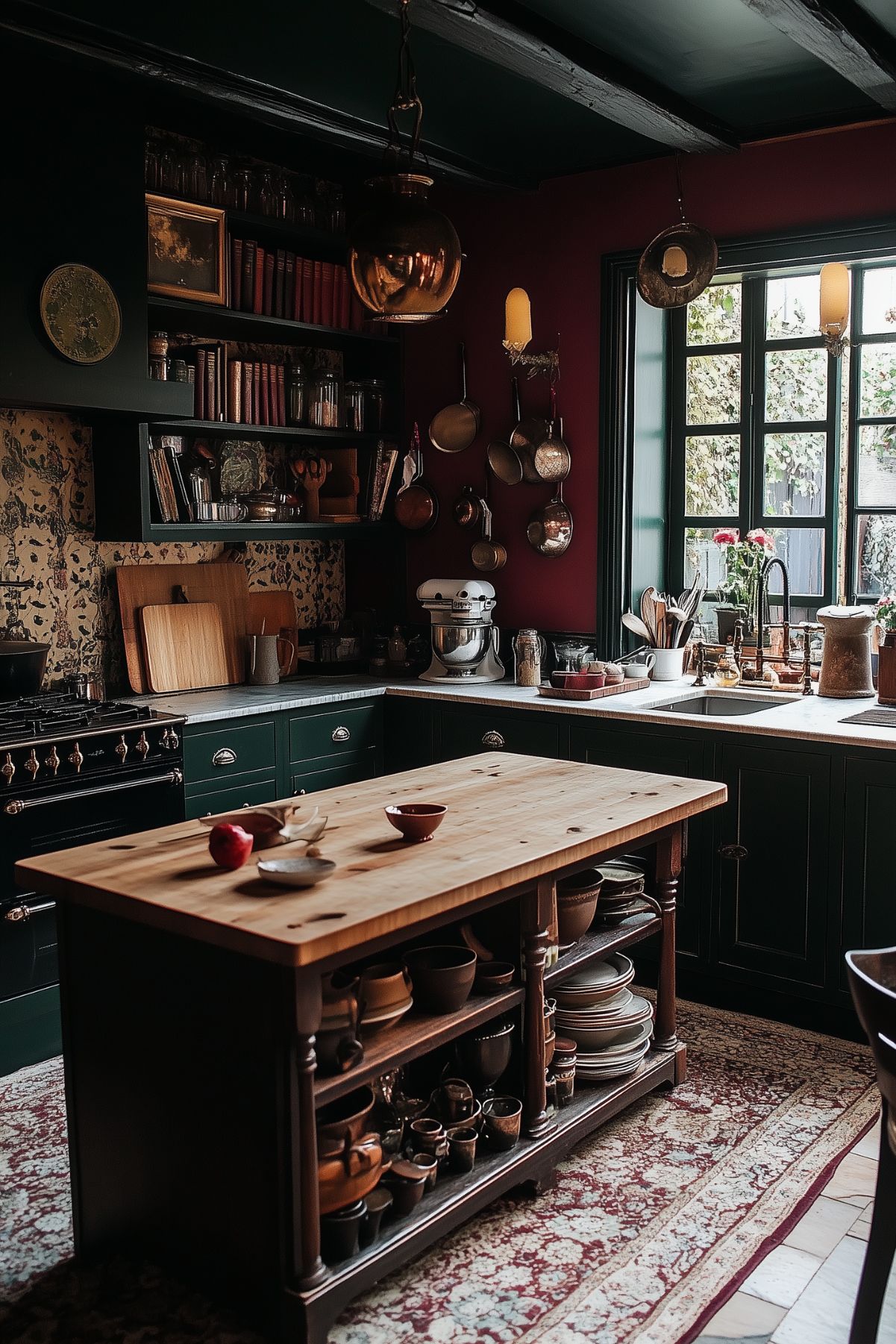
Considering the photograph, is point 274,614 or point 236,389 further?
point 274,614

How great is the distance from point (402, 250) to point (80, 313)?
77.6 inches

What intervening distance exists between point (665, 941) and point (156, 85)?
3.06m

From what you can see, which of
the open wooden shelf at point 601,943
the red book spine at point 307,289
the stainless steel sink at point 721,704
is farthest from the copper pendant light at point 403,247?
the red book spine at point 307,289

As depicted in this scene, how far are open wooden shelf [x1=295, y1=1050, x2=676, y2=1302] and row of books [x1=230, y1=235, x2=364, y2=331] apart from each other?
3.17 metres

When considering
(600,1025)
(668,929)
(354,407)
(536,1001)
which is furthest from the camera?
(354,407)

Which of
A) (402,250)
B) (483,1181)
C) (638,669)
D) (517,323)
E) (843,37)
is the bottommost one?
(483,1181)

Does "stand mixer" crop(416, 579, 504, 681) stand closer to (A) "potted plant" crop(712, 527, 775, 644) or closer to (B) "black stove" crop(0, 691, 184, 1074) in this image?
(A) "potted plant" crop(712, 527, 775, 644)

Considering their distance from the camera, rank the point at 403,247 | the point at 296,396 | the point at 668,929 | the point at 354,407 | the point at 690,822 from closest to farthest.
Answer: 1. the point at 403,247
2. the point at 668,929
3. the point at 690,822
4. the point at 296,396
5. the point at 354,407

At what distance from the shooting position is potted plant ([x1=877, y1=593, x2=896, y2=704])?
13.8 ft

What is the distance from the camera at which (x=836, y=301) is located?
4.18 m

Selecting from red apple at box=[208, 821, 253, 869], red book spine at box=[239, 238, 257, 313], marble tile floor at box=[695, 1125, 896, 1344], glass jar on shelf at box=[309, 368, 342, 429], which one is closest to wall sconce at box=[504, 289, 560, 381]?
glass jar on shelf at box=[309, 368, 342, 429]

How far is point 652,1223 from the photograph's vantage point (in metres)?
2.77

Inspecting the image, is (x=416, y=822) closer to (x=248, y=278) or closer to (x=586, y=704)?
(x=586, y=704)

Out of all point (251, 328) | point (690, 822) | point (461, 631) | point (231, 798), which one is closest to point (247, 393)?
point (251, 328)
